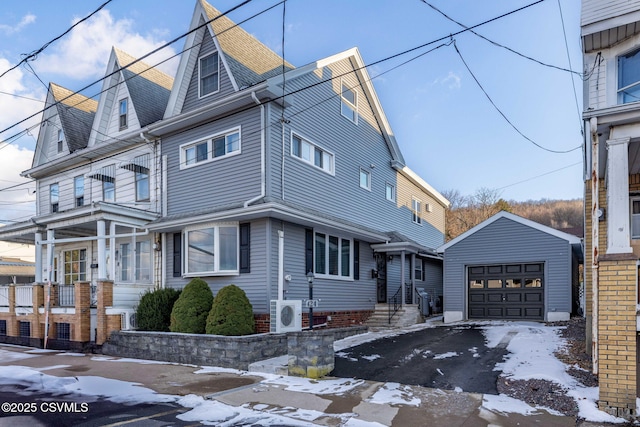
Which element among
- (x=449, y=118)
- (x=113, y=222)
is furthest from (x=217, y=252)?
(x=449, y=118)

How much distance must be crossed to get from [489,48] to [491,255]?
29.0 ft

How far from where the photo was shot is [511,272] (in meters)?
16.0

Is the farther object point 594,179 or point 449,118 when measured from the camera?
point 449,118

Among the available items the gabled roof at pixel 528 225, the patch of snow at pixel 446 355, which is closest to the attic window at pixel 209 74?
the patch of snow at pixel 446 355

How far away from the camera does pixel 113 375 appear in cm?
877

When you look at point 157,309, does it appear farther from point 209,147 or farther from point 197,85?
point 197,85

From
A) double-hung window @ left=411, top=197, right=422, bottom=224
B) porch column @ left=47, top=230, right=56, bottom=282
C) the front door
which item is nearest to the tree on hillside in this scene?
double-hung window @ left=411, top=197, right=422, bottom=224

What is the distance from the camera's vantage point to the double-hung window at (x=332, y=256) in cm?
1315

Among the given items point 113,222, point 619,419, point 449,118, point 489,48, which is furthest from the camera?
point 449,118

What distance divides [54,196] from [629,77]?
18.4 metres

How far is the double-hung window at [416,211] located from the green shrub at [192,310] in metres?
12.7

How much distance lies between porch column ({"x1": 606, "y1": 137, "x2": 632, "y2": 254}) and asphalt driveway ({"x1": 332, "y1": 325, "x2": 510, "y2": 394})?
2.88 metres

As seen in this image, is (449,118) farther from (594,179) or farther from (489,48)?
(594,179)

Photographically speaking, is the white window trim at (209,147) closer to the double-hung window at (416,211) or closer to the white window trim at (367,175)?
the white window trim at (367,175)
